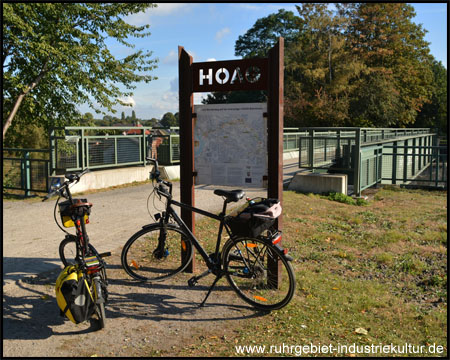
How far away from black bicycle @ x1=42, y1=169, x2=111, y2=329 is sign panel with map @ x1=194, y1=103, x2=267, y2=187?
4.69 feet

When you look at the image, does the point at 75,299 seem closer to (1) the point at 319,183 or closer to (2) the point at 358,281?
(2) the point at 358,281

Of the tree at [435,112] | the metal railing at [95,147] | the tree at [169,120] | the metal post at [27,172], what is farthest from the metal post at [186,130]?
the tree at [169,120]

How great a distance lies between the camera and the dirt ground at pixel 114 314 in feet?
12.3

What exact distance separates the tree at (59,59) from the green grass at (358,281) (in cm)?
686

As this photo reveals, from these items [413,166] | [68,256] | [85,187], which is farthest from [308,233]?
[413,166]

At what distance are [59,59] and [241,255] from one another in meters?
9.26

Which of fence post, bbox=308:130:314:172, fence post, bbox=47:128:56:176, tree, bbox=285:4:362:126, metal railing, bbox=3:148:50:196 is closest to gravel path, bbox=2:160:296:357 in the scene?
fence post, bbox=47:128:56:176

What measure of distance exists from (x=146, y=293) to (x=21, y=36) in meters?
9.65

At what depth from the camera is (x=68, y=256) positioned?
17.7ft

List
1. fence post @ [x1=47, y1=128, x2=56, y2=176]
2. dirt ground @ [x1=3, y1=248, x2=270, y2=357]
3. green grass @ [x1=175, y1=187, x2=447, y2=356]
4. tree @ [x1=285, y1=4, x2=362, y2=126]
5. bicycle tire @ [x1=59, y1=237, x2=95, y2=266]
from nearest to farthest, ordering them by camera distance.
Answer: dirt ground @ [x1=3, y1=248, x2=270, y2=357] < green grass @ [x1=175, y1=187, x2=447, y2=356] < bicycle tire @ [x1=59, y1=237, x2=95, y2=266] < fence post @ [x1=47, y1=128, x2=56, y2=176] < tree @ [x1=285, y1=4, x2=362, y2=126]

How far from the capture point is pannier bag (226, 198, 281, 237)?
4.30 metres

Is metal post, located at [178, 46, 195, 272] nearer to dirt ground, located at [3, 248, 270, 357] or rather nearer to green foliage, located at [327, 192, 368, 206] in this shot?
dirt ground, located at [3, 248, 270, 357]

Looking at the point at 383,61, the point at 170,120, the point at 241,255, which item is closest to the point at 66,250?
the point at 241,255

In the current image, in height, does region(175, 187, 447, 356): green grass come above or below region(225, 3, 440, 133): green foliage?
below
